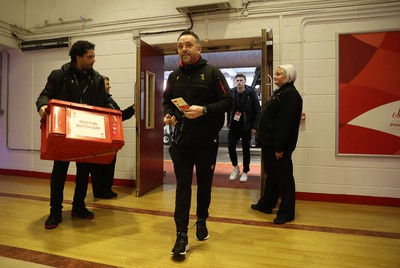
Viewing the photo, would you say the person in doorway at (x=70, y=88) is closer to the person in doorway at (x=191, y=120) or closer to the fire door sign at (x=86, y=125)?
the fire door sign at (x=86, y=125)

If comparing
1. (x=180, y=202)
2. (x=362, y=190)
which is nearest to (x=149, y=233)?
(x=180, y=202)

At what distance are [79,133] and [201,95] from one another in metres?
0.87

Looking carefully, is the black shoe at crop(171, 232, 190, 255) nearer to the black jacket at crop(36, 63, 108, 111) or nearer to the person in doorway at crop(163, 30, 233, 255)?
the person in doorway at crop(163, 30, 233, 255)

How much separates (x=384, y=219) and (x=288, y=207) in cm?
95

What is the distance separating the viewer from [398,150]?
3.30m

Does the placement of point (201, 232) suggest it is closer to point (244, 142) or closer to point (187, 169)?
point (187, 169)

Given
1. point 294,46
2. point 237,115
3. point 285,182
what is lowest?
point 285,182

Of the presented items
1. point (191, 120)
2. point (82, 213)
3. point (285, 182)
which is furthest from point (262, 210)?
point (82, 213)

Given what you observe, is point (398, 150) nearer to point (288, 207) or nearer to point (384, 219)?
point (384, 219)

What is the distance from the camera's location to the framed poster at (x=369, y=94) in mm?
3301

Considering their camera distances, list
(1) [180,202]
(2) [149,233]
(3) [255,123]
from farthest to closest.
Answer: (3) [255,123] < (2) [149,233] < (1) [180,202]

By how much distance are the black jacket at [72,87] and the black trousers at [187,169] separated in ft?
3.19

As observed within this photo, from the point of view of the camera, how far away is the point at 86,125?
7.13 feet

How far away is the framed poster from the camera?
3.30m
